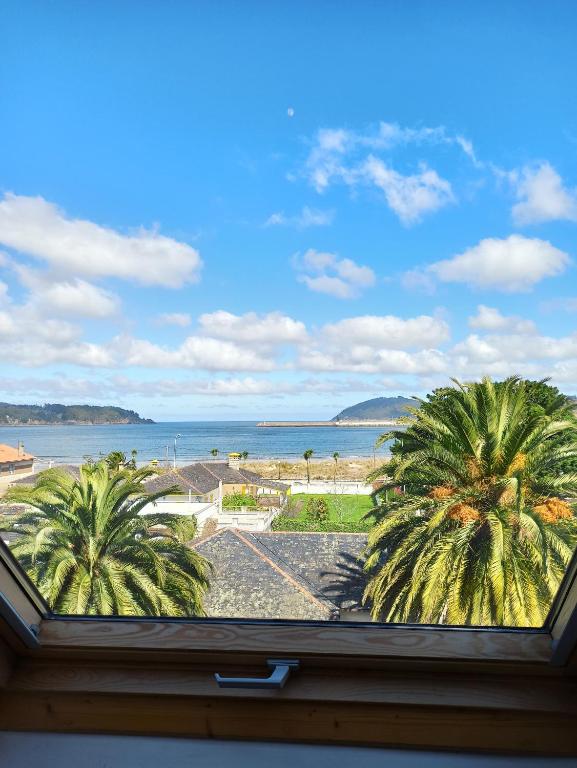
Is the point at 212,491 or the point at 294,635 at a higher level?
the point at 212,491

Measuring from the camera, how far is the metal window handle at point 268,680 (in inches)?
49.3

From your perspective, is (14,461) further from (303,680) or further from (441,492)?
(441,492)

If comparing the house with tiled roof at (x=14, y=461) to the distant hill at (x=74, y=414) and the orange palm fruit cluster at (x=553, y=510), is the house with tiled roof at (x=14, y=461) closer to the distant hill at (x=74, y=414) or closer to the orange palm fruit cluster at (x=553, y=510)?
the distant hill at (x=74, y=414)

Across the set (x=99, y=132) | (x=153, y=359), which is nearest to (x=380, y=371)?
(x=153, y=359)

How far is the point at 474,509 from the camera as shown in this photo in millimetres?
2455

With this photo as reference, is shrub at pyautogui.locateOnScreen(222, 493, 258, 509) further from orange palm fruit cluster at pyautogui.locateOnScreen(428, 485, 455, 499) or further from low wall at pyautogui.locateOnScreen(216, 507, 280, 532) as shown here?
orange palm fruit cluster at pyautogui.locateOnScreen(428, 485, 455, 499)

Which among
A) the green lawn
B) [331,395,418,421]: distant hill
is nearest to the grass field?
the green lawn

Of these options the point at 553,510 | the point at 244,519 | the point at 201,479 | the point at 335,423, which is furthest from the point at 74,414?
the point at 553,510

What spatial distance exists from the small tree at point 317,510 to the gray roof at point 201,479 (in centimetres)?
18

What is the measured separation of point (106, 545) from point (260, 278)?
134 centimetres

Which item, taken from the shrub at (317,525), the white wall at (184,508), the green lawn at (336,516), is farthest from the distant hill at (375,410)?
the white wall at (184,508)

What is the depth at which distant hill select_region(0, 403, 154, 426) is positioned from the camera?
169 centimetres

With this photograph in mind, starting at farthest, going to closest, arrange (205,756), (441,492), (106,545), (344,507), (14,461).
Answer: (441,492)
(344,507)
(106,545)
(14,461)
(205,756)

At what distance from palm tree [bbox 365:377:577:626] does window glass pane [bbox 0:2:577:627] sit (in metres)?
0.04
